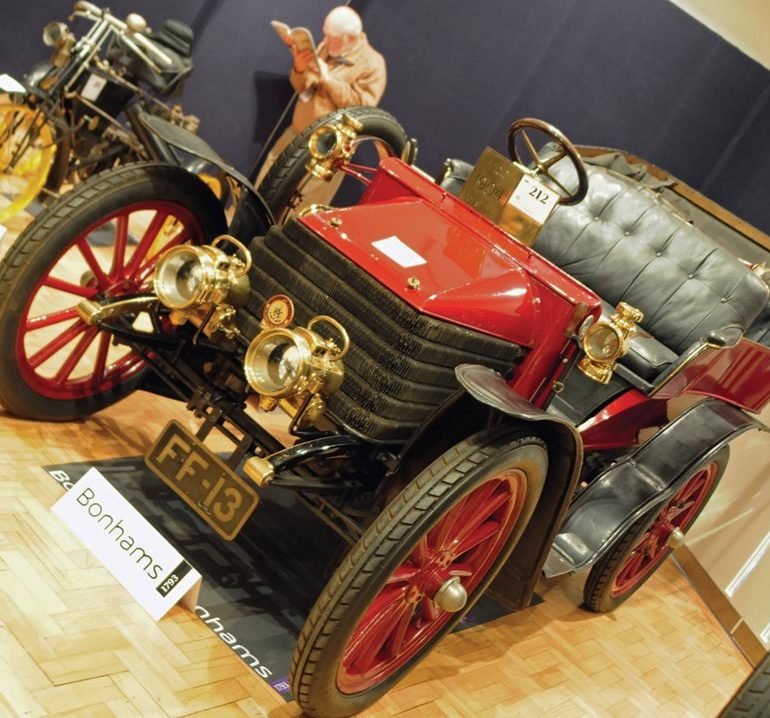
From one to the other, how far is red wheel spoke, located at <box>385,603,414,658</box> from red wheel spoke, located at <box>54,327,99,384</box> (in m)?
1.27

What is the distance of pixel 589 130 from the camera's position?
231 inches

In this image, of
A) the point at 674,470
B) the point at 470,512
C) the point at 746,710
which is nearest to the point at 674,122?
the point at 674,470

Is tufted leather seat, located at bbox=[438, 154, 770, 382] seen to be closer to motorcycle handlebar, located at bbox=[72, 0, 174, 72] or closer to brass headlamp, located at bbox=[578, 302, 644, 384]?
brass headlamp, located at bbox=[578, 302, 644, 384]

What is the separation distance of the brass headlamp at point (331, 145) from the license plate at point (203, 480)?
101 cm

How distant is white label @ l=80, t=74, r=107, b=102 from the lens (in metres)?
4.70

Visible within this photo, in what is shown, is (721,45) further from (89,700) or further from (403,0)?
(89,700)

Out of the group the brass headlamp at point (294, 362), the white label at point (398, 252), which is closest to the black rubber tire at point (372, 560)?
the brass headlamp at point (294, 362)

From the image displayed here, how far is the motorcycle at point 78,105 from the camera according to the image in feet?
14.3

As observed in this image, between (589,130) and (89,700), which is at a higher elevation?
(589,130)

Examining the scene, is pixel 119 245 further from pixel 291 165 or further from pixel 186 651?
pixel 186 651

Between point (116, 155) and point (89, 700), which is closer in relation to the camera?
point (89, 700)

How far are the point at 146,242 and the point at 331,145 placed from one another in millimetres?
676

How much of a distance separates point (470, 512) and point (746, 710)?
2.61 feet

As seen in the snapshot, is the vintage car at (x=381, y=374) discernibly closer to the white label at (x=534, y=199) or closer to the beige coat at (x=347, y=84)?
the white label at (x=534, y=199)
